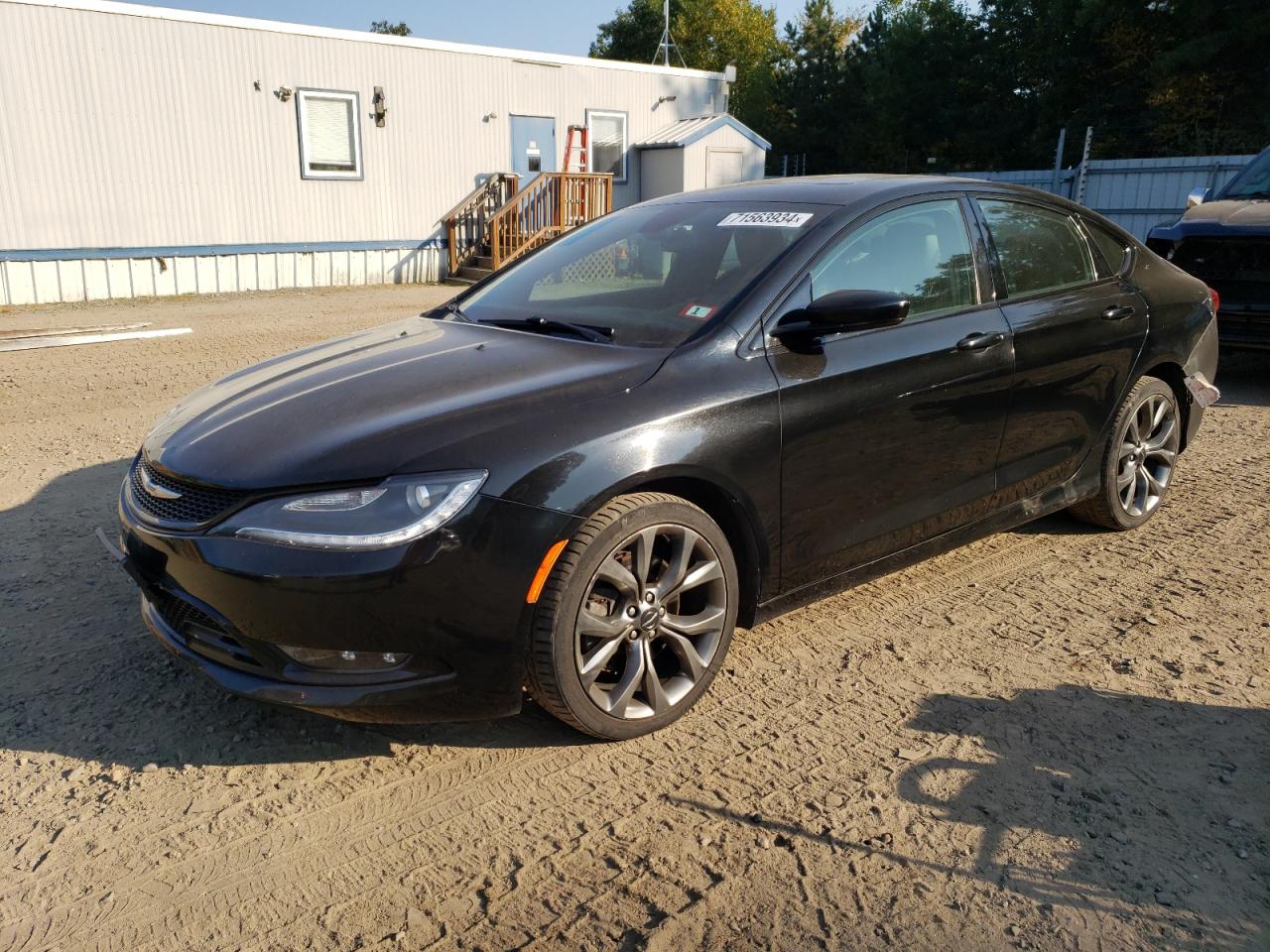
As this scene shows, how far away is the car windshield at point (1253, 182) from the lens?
28.0ft

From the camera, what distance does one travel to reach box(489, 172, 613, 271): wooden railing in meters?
18.1

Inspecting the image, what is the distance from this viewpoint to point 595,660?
2.90 metres

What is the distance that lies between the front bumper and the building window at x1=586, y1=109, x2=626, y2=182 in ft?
59.2

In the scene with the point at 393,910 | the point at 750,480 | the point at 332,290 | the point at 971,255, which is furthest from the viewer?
the point at 332,290

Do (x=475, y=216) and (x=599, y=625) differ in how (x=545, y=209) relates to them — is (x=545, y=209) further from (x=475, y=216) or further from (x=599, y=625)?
(x=599, y=625)

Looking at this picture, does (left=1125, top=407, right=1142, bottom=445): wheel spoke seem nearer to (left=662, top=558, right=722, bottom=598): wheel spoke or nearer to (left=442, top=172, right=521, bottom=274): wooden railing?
(left=662, top=558, right=722, bottom=598): wheel spoke

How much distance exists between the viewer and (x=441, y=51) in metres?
17.4

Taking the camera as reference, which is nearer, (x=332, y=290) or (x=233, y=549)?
(x=233, y=549)

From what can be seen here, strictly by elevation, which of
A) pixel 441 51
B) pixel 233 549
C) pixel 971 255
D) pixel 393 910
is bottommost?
pixel 393 910

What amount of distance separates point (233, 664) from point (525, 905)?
1.09m

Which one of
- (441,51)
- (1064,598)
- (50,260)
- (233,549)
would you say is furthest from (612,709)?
(441,51)

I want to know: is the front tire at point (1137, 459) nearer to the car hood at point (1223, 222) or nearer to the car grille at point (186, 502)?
the car hood at point (1223, 222)

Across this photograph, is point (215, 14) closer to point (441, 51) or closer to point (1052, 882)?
point (441, 51)

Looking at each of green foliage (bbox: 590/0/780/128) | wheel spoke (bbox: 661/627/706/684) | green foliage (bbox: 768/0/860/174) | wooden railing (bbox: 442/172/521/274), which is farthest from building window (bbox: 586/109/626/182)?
green foliage (bbox: 590/0/780/128)
